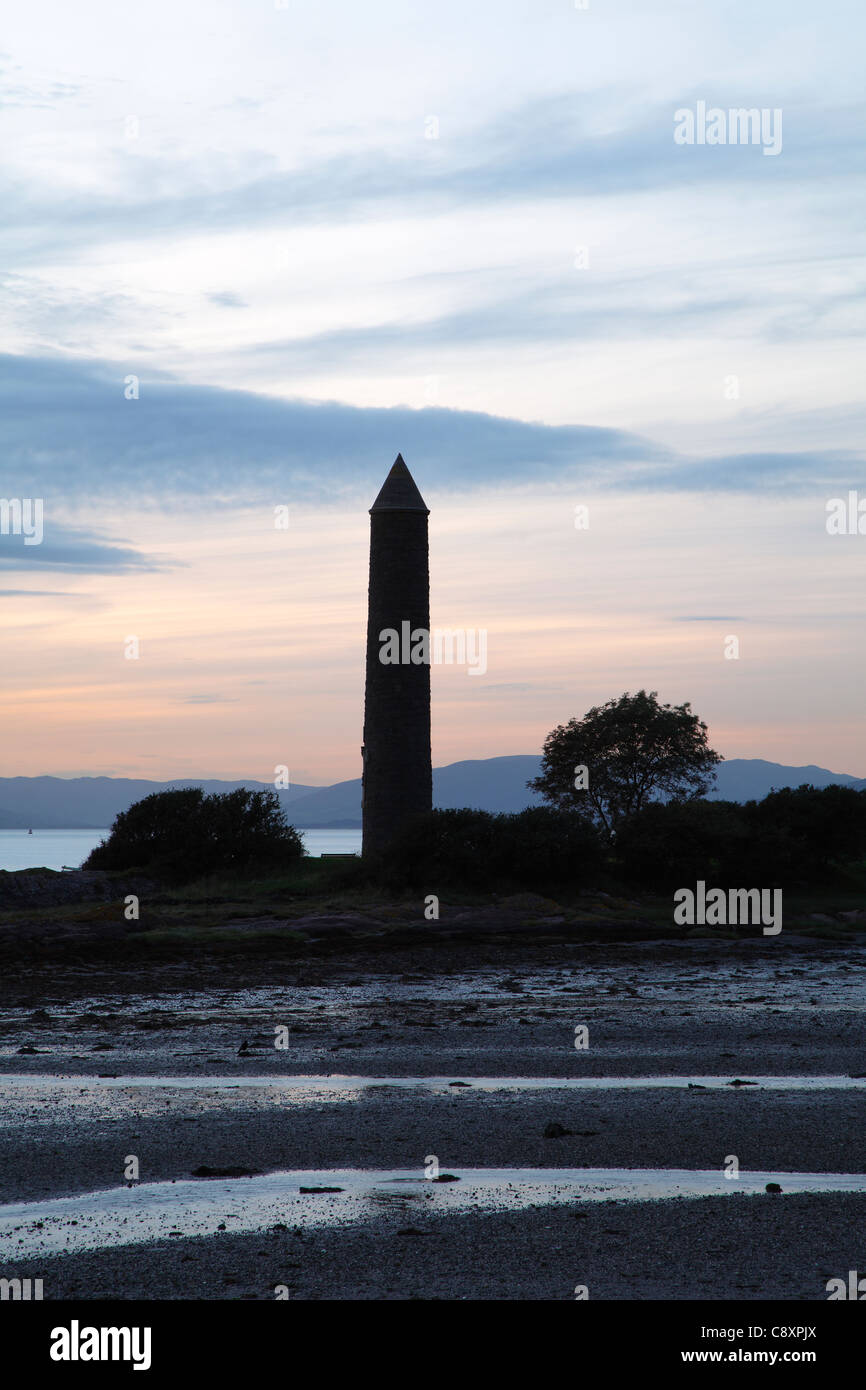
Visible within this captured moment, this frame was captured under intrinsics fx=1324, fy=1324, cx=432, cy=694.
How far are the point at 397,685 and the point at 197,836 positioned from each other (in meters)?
7.81

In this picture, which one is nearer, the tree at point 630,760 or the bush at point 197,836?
the bush at point 197,836

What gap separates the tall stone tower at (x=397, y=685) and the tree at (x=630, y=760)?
13.5 m

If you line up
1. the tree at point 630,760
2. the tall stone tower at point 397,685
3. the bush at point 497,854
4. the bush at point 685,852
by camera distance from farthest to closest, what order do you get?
the tree at point 630,760 < the tall stone tower at point 397,685 < the bush at point 685,852 < the bush at point 497,854

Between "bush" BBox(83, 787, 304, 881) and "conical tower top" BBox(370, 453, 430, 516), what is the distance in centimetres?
1002

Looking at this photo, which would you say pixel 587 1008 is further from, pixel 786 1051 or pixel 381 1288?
pixel 381 1288

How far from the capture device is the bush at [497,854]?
34406mm

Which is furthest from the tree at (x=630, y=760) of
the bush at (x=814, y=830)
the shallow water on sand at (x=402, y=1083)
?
the shallow water on sand at (x=402, y=1083)

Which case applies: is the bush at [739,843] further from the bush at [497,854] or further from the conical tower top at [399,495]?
the conical tower top at [399,495]

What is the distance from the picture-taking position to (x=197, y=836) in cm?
3894

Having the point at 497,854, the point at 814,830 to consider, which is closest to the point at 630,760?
the point at 814,830

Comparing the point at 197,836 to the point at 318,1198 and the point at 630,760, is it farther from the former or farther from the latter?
the point at 318,1198

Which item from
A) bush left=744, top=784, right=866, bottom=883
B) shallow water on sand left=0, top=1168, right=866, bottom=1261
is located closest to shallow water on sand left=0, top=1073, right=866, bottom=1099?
shallow water on sand left=0, top=1168, right=866, bottom=1261

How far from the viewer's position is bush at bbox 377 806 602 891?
1355 inches
